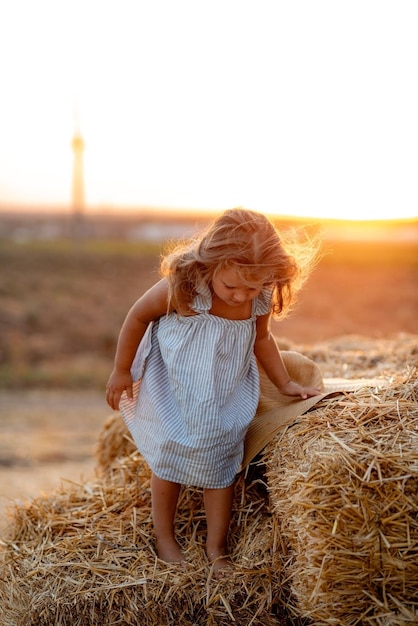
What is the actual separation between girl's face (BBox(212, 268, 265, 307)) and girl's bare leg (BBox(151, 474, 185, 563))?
74 cm

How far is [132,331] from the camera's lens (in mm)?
2959

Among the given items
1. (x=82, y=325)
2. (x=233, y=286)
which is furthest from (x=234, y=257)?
(x=82, y=325)

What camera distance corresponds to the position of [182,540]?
2.90 metres

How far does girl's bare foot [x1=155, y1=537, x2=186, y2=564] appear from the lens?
275 cm

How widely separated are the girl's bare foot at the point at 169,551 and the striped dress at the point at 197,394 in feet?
0.77

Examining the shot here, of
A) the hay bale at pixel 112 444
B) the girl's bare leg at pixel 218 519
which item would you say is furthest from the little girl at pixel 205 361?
the hay bale at pixel 112 444

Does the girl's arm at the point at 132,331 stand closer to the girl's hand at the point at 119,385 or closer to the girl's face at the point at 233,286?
the girl's hand at the point at 119,385

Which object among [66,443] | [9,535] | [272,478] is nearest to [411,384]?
[272,478]

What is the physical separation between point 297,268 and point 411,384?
1.99 ft

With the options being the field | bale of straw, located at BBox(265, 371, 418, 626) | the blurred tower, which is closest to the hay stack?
bale of straw, located at BBox(265, 371, 418, 626)

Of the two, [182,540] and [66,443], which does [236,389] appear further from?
[66,443]

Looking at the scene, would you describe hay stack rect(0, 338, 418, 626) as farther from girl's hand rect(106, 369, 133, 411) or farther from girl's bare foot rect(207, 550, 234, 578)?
girl's hand rect(106, 369, 133, 411)

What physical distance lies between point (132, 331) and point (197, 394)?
0.38m

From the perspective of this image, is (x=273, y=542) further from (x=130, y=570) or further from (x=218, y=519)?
(x=130, y=570)
